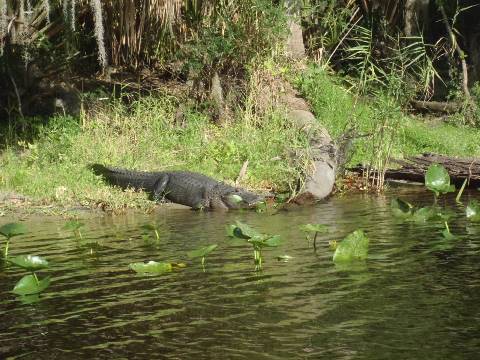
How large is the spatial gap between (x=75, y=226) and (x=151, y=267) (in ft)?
6.42

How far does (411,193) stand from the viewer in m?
11.8

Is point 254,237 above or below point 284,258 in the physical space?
above

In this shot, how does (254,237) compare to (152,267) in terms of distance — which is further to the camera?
Result: (152,267)

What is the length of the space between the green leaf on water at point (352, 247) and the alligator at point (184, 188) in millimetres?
4055

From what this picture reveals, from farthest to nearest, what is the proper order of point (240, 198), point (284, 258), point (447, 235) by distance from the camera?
point (240, 198) < point (447, 235) < point (284, 258)

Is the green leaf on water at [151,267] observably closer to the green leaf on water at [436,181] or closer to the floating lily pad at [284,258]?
the floating lily pad at [284,258]

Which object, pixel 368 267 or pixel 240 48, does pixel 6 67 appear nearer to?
pixel 240 48

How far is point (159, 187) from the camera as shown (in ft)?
38.5

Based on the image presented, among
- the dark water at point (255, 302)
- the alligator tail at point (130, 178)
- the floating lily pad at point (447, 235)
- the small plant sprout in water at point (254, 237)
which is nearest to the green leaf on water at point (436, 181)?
the dark water at point (255, 302)

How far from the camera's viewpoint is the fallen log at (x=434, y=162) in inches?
451

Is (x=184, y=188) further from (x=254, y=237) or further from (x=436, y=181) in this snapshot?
(x=254, y=237)

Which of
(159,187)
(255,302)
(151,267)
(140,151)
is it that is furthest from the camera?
(140,151)

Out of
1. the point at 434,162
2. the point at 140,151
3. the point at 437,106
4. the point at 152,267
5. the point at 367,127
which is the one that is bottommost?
the point at 152,267

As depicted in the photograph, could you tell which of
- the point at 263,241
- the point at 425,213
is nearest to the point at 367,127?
the point at 425,213
